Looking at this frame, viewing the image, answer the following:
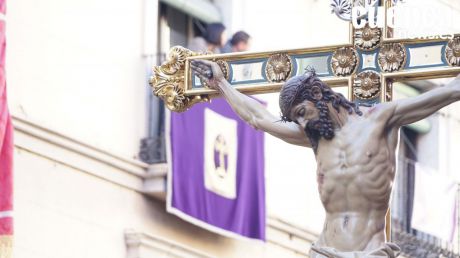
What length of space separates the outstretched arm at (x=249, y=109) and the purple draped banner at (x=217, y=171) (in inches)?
436

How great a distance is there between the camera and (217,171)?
2930cm

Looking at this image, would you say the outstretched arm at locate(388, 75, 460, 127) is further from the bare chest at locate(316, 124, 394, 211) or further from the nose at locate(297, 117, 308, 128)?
the nose at locate(297, 117, 308, 128)

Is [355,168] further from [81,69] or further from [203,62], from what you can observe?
[81,69]

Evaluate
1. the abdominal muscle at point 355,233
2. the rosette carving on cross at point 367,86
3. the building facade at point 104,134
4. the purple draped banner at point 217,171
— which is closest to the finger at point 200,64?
the rosette carving on cross at point 367,86

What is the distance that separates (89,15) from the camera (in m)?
28.1

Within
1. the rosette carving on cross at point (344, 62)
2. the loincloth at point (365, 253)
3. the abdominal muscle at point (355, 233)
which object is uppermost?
the rosette carving on cross at point (344, 62)

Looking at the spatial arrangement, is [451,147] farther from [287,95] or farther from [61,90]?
[287,95]

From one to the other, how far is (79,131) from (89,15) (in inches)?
47.6

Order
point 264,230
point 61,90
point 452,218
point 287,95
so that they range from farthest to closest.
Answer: point 452,218, point 264,230, point 61,90, point 287,95

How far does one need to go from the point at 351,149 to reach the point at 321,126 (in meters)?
0.21

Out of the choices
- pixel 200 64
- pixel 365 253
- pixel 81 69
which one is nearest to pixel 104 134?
pixel 81 69

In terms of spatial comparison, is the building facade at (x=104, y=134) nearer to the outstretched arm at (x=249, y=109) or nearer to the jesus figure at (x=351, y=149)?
the outstretched arm at (x=249, y=109)

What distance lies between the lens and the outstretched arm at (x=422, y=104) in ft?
52.7

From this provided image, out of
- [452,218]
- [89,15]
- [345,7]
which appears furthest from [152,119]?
[345,7]
